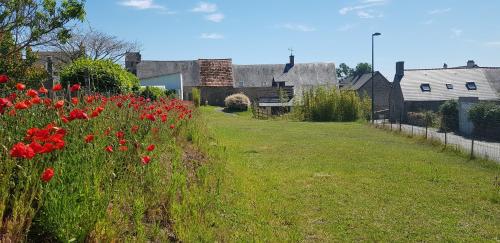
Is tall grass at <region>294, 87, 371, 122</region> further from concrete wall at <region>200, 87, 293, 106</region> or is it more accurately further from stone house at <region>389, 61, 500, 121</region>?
concrete wall at <region>200, 87, 293, 106</region>

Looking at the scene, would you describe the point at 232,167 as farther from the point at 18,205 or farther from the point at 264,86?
the point at 264,86

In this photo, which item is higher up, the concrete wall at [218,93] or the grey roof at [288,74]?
the grey roof at [288,74]

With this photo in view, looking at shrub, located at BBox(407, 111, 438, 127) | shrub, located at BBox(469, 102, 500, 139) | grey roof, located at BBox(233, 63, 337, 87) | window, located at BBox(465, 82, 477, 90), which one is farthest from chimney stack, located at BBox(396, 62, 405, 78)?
shrub, located at BBox(469, 102, 500, 139)

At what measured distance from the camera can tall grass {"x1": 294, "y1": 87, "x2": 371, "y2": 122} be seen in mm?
33875

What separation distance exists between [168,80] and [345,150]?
28.7 m

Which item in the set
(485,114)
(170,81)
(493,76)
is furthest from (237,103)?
(493,76)

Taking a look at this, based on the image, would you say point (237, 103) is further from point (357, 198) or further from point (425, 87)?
point (357, 198)

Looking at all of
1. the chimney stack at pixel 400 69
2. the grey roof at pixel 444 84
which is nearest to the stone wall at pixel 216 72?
the chimney stack at pixel 400 69

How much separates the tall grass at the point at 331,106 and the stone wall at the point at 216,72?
2104 cm

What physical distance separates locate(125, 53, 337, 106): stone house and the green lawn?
42254 millimetres

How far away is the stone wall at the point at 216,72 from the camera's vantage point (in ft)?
178

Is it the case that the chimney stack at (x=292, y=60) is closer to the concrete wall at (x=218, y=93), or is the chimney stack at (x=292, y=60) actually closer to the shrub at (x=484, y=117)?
the concrete wall at (x=218, y=93)

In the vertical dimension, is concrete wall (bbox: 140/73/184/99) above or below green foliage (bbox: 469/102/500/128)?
above

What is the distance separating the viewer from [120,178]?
4.17 meters
